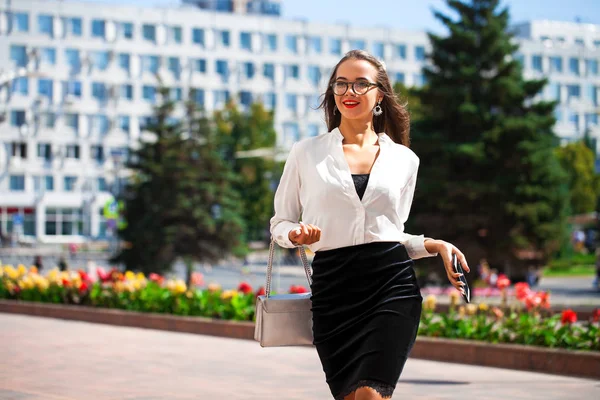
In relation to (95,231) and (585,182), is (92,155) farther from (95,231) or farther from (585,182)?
(585,182)

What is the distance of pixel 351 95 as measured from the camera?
525cm

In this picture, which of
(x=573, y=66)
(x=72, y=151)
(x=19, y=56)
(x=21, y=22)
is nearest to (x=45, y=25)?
(x=21, y=22)

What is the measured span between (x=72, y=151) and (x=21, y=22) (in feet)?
33.6

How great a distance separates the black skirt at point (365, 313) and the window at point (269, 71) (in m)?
91.1

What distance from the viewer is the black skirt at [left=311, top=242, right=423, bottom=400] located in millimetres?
4887

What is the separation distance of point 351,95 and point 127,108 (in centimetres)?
8680

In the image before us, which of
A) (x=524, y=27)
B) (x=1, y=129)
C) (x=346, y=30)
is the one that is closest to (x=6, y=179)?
(x=1, y=129)

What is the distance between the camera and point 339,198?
5.03 metres

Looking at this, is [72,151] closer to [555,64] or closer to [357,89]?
[555,64]

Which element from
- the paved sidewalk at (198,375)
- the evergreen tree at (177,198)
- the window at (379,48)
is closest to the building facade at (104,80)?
the window at (379,48)

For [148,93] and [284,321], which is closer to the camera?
[284,321]

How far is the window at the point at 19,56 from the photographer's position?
8700 centimetres

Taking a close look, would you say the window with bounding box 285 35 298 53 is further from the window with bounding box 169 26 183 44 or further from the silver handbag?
the silver handbag

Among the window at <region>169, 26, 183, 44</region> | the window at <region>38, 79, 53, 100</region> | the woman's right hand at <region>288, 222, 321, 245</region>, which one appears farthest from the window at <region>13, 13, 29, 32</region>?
the woman's right hand at <region>288, 222, 321, 245</region>
